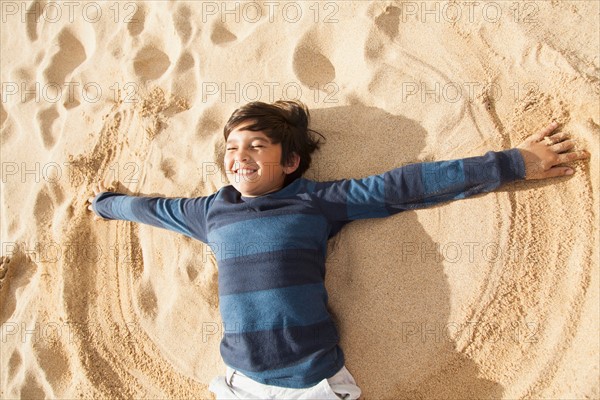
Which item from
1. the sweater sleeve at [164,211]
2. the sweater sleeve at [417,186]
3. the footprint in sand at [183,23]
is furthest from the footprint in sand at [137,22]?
the sweater sleeve at [417,186]

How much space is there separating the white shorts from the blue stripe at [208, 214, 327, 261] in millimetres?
512

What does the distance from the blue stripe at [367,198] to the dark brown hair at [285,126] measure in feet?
0.99

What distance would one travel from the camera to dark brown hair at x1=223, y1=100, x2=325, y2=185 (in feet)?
6.84

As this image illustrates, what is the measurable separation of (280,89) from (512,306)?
1427 mm

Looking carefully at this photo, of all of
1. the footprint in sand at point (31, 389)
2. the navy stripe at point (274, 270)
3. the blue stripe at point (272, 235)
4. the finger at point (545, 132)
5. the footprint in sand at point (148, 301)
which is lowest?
the footprint in sand at point (31, 389)

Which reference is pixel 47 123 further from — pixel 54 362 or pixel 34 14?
pixel 54 362

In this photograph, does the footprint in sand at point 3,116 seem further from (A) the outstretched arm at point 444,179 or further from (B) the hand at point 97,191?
(A) the outstretched arm at point 444,179

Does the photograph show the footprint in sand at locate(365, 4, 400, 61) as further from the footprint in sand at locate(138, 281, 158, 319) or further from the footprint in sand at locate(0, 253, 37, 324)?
the footprint in sand at locate(0, 253, 37, 324)

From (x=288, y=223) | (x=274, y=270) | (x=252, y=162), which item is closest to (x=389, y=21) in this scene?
(x=252, y=162)

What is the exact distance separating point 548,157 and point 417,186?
1.69ft

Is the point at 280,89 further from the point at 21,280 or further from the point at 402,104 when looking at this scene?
the point at 21,280

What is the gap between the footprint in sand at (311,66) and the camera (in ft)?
7.55

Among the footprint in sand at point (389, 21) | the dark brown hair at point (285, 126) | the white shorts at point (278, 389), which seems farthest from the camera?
the footprint in sand at point (389, 21)

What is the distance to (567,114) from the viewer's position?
191 cm
